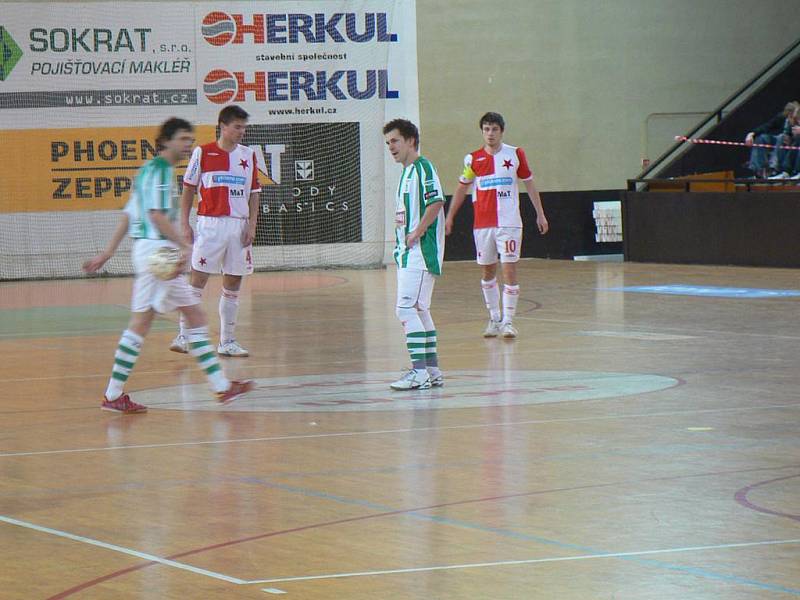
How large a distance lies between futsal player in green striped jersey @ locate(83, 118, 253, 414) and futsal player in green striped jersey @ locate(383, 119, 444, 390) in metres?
1.33

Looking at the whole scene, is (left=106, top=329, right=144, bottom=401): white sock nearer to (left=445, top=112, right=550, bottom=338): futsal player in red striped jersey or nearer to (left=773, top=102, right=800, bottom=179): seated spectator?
(left=445, top=112, right=550, bottom=338): futsal player in red striped jersey

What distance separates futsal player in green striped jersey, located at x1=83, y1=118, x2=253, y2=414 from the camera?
30.9ft

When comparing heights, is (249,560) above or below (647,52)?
below

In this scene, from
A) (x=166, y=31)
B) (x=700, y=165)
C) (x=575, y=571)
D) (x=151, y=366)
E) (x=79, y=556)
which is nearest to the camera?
(x=575, y=571)

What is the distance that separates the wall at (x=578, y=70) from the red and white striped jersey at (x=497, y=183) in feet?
43.3

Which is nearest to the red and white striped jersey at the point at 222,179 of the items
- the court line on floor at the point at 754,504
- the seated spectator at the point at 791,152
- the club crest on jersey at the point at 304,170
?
the court line on floor at the point at 754,504

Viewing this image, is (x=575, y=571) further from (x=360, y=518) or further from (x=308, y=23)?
(x=308, y=23)

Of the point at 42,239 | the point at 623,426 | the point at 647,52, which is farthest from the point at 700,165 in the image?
the point at 623,426

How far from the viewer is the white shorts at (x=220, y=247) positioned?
1309 centimetres

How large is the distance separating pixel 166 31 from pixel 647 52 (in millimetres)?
9825

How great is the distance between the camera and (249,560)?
18.3 ft

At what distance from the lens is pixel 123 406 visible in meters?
9.52

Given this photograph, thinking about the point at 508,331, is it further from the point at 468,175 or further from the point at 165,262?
the point at 165,262

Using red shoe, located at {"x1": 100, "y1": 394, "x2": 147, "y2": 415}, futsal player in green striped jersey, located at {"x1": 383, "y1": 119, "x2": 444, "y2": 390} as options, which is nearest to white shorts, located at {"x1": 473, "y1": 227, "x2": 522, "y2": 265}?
futsal player in green striped jersey, located at {"x1": 383, "y1": 119, "x2": 444, "y2": 390}
